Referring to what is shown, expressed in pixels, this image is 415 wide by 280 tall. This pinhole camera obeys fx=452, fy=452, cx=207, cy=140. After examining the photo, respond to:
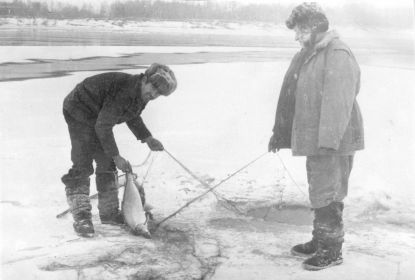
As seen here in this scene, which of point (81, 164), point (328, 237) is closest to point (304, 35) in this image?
point (328, 237)

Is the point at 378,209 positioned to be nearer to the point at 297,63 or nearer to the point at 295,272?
the point at 295,272

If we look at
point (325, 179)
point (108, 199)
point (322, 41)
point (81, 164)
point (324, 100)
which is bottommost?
point (108, 199)

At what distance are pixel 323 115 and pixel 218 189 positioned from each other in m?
1.71

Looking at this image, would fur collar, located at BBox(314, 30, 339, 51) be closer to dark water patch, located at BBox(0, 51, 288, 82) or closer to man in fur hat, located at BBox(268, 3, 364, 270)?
man in fur hat, located at BBox(268, 3, 364, 270)

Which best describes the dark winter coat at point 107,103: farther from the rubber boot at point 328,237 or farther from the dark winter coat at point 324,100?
the rubber boot at point 328,237

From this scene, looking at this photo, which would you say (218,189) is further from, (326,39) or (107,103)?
(326,39)

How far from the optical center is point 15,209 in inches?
127

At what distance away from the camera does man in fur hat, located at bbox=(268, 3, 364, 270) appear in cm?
246

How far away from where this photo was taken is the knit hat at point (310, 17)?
2.57m

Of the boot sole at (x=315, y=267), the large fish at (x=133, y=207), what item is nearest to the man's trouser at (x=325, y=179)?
the boot sole at (x=315, y=267)

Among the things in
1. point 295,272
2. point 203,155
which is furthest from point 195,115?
point 295,272

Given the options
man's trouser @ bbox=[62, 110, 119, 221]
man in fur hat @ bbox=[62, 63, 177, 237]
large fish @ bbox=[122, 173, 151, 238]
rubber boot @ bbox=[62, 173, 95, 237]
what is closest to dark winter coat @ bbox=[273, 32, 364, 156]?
man in fur hat @ bbox=[62, 63, 177, 237]

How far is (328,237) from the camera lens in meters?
2.66

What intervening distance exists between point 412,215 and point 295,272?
4.57 ft
